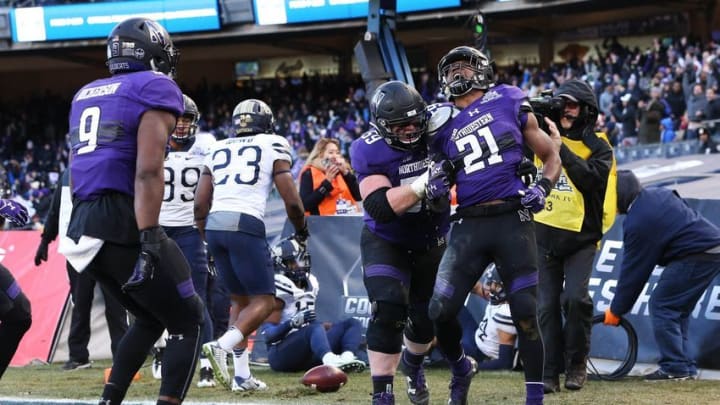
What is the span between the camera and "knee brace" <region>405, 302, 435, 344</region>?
6.07 meters

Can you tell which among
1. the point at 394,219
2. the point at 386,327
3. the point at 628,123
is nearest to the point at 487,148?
the point at 394,219

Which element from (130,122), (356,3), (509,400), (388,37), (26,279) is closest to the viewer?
(130,122)

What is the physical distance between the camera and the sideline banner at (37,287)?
10438 mm

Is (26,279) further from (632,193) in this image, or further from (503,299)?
(632,193)

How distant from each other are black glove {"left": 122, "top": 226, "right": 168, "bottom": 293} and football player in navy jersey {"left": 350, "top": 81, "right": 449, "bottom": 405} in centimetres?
127

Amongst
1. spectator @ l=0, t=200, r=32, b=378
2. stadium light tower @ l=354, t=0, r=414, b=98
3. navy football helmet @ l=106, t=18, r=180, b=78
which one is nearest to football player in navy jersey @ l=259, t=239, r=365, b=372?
spectator @ l=0, t=200, r=32, b=378

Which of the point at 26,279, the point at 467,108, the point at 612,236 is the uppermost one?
the point at 467,108

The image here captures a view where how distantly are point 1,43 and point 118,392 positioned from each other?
27144 mm

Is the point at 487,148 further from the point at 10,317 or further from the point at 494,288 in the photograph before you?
the point at 10,317

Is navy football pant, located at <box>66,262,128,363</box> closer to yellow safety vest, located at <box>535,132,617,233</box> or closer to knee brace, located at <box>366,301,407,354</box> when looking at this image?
yellow safety vest, located at <box>535,132,617,233</box>

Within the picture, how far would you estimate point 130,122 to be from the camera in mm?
4848

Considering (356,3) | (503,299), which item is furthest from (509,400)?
(356,3)

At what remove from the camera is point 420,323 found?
607 cm

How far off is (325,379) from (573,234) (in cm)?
174
